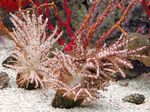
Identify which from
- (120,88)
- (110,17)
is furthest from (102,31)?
(120,88)

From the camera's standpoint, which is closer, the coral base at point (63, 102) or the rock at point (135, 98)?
the coral base at point (63, 102)

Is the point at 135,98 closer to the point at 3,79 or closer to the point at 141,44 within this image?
the point at 141,44

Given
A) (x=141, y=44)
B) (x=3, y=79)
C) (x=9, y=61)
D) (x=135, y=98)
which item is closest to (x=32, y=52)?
(x=3, y=79)

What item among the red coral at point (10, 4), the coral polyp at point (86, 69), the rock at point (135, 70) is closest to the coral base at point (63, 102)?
the coral polyp at point (86, 69)

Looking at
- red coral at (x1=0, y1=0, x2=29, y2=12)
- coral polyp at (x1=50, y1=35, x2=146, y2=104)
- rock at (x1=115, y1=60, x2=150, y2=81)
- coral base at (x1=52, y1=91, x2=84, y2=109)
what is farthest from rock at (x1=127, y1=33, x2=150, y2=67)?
red coral at (x1=0, y1=0, x2=29, y2=12)

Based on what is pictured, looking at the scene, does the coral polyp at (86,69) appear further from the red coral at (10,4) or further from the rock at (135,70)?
the red coral at (10,4)

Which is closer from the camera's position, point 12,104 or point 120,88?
point 12,104

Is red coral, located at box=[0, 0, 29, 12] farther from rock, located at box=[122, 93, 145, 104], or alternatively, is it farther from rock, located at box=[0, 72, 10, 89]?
rock, located at box=[122, 93, 145, 104]

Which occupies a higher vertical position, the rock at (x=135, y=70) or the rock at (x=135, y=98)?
the rock at (x=135, y=70)

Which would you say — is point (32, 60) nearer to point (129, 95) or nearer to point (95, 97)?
point (95, 97)

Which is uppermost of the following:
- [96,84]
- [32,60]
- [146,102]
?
[32,60]

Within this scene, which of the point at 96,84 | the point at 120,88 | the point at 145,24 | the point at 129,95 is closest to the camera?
the point at 96,84
